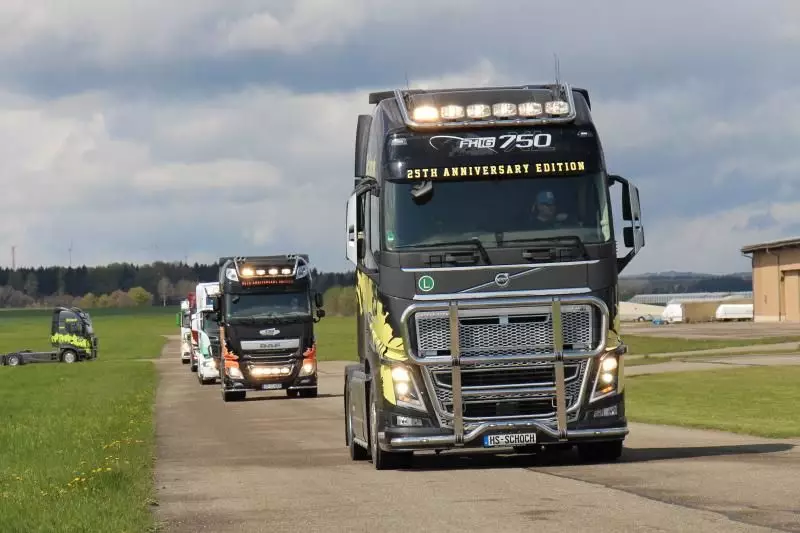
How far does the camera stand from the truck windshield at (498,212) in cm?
1652

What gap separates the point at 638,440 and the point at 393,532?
37.3 feet

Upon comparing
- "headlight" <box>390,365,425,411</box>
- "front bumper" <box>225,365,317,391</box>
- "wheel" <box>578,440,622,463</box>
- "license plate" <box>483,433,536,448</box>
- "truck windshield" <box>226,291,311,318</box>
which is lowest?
"front bumper" <box>225,365,317,391</box>

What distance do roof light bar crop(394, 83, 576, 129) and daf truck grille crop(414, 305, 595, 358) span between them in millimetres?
2140

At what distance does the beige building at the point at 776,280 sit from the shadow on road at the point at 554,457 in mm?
89116

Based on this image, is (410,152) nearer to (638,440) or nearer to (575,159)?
(575,159)

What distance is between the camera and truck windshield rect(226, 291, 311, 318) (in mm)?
39969

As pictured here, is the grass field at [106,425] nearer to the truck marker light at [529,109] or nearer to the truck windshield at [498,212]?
the truck windshield at [498,212]

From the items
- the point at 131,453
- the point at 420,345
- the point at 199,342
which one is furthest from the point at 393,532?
the point at 199,342

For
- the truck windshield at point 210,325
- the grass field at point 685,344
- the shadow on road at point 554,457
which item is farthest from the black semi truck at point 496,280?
the grass field at point 685,344

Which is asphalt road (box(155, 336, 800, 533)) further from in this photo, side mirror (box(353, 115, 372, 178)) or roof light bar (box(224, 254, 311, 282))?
roof light bar (box(224, 254, 311, 282))

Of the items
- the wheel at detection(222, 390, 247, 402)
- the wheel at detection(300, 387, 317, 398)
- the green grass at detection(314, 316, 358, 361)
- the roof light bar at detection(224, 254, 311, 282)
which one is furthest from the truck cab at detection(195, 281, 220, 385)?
the roof light bar at detection(224, 254, 311, 282)

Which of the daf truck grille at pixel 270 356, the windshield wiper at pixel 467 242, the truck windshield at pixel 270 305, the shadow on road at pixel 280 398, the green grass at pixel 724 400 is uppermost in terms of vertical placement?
the windshield wiper at pixel 467 242

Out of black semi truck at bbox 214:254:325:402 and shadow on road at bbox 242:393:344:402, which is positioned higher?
black semi truck at bbox 214:254:325:402

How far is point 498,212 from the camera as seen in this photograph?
654 inches
